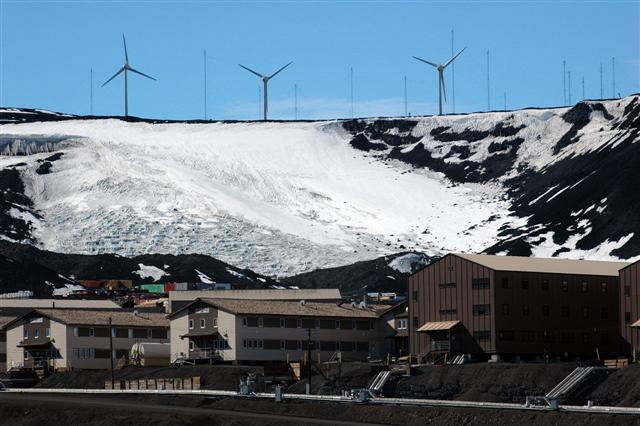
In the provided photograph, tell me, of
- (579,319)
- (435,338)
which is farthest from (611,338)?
(435,338)

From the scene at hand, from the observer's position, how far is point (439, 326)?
123312 mm

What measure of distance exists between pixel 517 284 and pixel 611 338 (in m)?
10.6

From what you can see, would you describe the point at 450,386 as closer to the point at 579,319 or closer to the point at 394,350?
the point at 579,319

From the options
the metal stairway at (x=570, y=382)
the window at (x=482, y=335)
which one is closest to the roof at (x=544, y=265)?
the window at (x=482, y=335)

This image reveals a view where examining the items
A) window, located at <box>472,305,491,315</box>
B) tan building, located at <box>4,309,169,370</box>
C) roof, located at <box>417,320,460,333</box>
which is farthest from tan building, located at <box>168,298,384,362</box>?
window, located at <box>472,305,491,315</box>

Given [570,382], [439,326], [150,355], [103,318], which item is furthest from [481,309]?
[103,318]

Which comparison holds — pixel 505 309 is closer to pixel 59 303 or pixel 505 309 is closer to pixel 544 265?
pixel 544 265

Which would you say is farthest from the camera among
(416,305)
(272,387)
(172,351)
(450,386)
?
(172,351)

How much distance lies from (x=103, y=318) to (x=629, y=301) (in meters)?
52.1

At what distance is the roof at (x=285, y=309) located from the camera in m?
133

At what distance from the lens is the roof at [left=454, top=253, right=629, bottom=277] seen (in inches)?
4845

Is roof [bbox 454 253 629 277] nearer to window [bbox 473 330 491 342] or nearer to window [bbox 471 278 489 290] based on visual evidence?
window [bbox 471 278 489 290]

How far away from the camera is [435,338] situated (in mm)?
124500

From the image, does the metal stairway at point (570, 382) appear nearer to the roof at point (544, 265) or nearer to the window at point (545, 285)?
the roof at point (544, 265)
